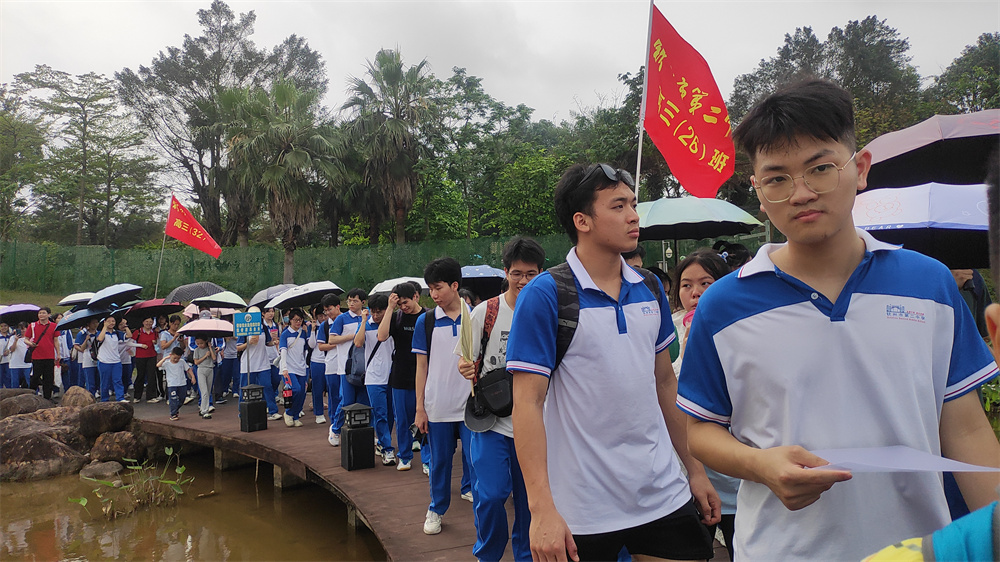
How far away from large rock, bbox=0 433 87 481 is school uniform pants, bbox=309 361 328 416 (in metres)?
3.76

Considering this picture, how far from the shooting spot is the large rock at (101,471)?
30.1 ft

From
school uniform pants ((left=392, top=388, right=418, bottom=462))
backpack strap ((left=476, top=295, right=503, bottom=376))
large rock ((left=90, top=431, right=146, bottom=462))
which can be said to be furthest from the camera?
large rock ((left=90, top=431, right=146, bottom=462))

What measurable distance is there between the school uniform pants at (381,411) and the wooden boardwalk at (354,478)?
0.25 meters

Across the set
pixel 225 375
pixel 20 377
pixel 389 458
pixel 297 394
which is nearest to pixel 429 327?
pixel 389 458

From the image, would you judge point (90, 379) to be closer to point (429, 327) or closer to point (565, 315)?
point (429, 327)

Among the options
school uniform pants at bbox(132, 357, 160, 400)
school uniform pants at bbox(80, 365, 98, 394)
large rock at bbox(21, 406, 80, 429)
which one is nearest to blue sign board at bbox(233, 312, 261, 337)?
large rock at bbox(21, 406, 80, 429)

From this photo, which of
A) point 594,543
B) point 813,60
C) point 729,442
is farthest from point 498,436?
point 813,60

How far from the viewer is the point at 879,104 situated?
22.3 meters

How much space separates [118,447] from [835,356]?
11176 millimetres

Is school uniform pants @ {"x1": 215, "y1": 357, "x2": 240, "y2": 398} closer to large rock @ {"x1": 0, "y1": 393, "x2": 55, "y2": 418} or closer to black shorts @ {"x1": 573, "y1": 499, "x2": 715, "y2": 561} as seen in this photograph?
large rock @ {"x1": 0, "y1": 393, "x2": 55, "y2": 418}

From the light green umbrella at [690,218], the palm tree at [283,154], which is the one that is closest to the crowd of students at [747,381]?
the light green umbrella at [690,218]

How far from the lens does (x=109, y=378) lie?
39.2 ft

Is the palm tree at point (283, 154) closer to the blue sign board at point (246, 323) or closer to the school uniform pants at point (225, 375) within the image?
the school uniform pants at point (225, 375)

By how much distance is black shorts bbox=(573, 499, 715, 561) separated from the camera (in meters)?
2.16
